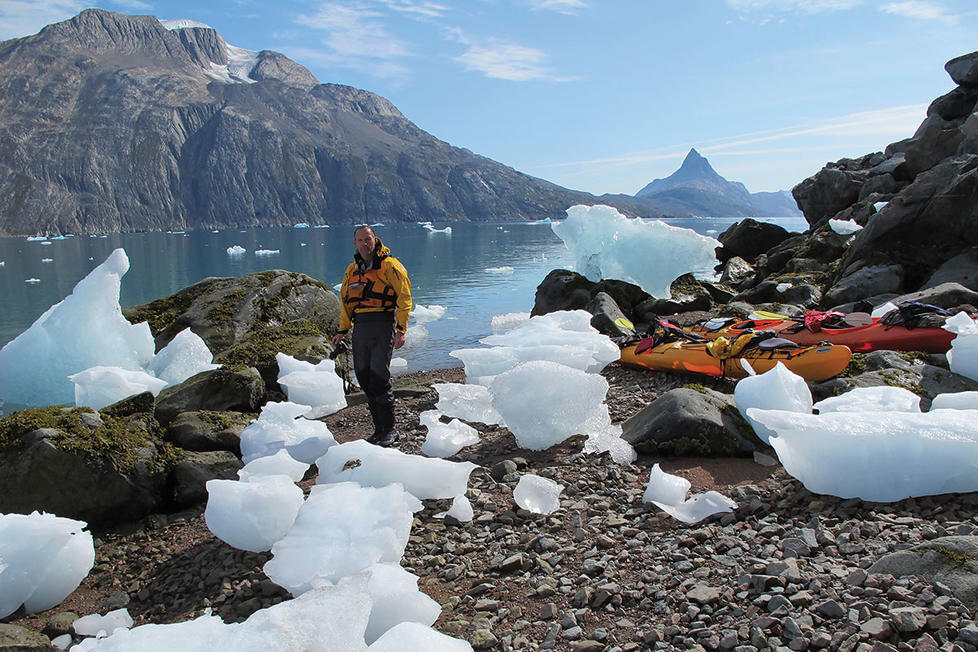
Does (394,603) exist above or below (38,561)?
above

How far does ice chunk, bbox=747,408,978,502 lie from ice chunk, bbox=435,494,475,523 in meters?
2.53

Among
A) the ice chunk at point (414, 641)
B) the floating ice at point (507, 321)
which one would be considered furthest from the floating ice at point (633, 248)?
the ice chunk at point (414, 641)

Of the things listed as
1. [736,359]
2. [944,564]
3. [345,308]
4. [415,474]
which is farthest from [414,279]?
[944,564]

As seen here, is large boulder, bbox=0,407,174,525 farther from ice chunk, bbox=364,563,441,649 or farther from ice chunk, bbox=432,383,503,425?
ice chunk, bbox=364,563,441,649

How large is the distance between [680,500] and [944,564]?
76.0 inches

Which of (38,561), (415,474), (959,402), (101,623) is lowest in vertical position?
(101,623)

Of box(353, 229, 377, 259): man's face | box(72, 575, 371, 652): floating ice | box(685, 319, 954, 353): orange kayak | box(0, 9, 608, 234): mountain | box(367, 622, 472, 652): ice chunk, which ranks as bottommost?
box(367, 622, 472, 652): ice chunk

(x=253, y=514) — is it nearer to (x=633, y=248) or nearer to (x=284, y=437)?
(x=284, y=437)

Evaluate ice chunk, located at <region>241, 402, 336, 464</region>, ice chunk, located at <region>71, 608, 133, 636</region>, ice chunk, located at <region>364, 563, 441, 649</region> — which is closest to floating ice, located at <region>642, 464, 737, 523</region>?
ice chunk, located at <region>364, 563, 441, 649</region>

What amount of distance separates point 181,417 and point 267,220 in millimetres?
181400

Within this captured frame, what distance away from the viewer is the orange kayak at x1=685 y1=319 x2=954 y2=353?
357 inches

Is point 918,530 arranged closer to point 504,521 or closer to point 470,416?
point 504,521

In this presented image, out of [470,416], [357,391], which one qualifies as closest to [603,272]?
[357,391]

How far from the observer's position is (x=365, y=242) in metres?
6.89
